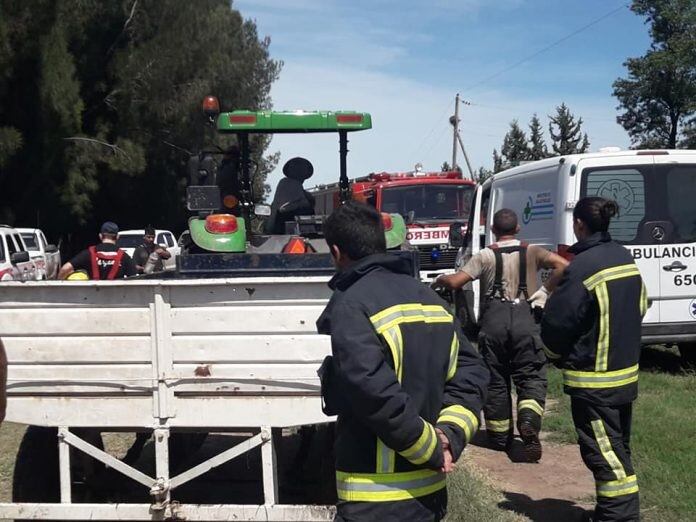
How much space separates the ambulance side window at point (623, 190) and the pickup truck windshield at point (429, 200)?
8904 millimetres

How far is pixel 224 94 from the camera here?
3459cm

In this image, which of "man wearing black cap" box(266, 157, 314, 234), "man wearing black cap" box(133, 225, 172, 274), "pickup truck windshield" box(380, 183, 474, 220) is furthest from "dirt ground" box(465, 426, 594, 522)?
"pickup truck windshield" box(380, 183, 474, 220)

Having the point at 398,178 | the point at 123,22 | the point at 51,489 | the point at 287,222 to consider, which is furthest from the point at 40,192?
the point at 51,489

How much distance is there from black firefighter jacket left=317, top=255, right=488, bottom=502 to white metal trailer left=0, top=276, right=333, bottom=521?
1360 millimetres

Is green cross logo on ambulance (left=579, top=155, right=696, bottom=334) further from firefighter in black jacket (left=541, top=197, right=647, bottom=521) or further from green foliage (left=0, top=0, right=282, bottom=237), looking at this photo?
green foliage (left=0, top=0, right=282, bottom=237)

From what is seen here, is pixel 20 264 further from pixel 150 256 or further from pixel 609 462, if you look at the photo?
pixel 609 462

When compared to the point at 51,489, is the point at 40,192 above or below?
above

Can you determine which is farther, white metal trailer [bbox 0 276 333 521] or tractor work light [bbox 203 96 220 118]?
tractor work light [bbox 203 96 220 118]

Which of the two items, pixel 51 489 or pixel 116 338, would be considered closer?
pixel 116 338

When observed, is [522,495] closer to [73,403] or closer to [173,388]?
[173,388]

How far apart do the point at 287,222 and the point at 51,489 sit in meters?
3.23

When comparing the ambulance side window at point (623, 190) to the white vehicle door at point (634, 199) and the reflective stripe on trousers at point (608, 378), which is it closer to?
the white vehicle door at point (634, 199)

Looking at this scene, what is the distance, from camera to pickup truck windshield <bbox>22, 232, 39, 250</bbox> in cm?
1948

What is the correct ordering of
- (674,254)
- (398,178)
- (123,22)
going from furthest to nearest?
(123,22) → (398,178) → (674,254)
